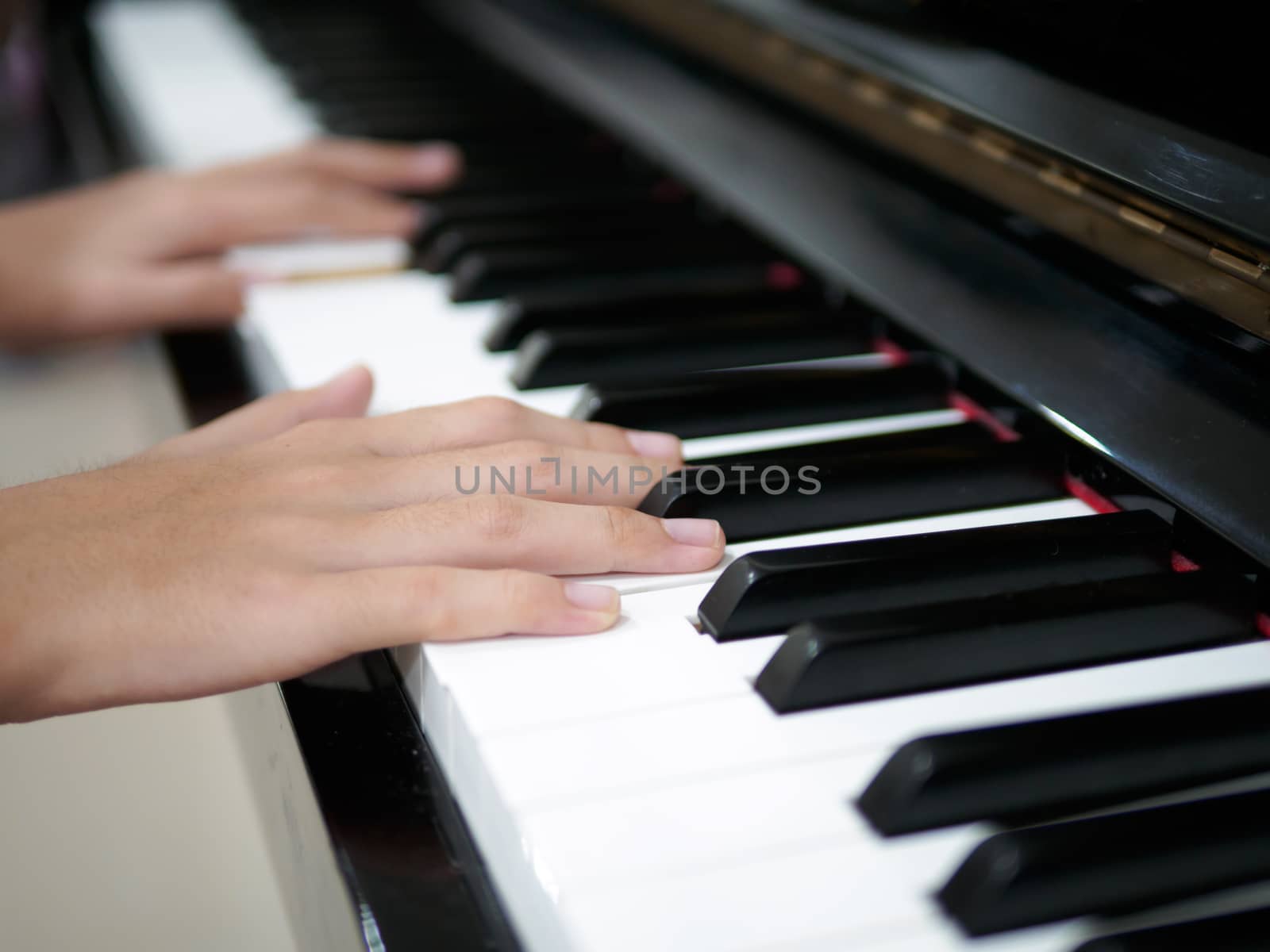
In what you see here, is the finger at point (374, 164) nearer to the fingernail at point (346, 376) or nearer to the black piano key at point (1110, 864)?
the fingernail at point (346, 376)

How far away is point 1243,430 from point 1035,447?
0.54ft

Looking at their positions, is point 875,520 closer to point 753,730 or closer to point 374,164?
point 753,730

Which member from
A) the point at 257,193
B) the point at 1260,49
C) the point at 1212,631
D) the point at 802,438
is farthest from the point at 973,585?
the point at 257,193

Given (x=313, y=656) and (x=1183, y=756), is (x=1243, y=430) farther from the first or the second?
(x=313, y=656)

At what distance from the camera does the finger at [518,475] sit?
2.78 feet

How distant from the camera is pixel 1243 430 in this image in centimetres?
78

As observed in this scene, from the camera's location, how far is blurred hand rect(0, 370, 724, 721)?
29.0 inches

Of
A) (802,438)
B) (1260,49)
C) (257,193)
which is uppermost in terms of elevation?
(1260,49)

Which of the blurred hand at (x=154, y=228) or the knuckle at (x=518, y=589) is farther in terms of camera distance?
the blurred hand at (x=154, y=228)

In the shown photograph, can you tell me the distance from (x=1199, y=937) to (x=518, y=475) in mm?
502

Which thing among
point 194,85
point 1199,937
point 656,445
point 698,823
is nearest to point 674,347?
point 656,445

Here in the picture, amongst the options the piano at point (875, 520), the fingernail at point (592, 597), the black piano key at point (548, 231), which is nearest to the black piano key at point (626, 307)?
the piano at point (875, 520)

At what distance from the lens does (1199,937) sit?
21.1 inches

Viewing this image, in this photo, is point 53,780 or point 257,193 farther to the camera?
point 257,193
